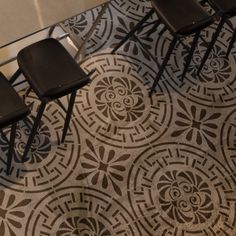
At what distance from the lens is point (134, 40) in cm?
296

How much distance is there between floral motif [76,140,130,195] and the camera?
236 cm

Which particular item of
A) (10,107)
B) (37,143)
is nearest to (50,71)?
(10,107)

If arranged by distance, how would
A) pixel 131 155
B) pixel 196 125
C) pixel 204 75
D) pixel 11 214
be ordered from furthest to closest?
pixel 204 75, pixel 196 125, pixel 131 155, pixel 11 214

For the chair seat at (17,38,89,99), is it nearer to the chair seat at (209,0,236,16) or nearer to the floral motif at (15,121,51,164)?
the floral motif at (15,121,51,164)

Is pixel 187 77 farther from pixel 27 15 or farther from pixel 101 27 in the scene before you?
pixel 27 15

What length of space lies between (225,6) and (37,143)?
1396mm

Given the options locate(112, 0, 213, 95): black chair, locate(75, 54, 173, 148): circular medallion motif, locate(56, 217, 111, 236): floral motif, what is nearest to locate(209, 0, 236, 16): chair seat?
locate(112, 0, 213, 95): black chair

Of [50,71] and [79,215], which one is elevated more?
[50,71]

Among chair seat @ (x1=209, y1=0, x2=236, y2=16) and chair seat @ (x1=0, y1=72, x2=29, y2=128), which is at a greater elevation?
chair seat @ (x1=0, y1=72, x2=29, y2=128)

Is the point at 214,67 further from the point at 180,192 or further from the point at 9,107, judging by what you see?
the point at 9,107

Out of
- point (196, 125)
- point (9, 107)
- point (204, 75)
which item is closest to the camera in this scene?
point (9, 107)

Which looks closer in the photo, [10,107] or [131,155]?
[10,107]

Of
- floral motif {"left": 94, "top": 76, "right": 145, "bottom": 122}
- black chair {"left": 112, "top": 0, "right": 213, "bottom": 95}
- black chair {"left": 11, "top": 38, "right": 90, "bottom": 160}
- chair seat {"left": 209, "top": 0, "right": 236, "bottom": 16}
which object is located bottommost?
floral motif {"left": 94, "top": 76, "right": 145, "bottom": 122}

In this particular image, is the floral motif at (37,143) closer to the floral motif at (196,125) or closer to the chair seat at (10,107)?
the chair seat at (10,107)
